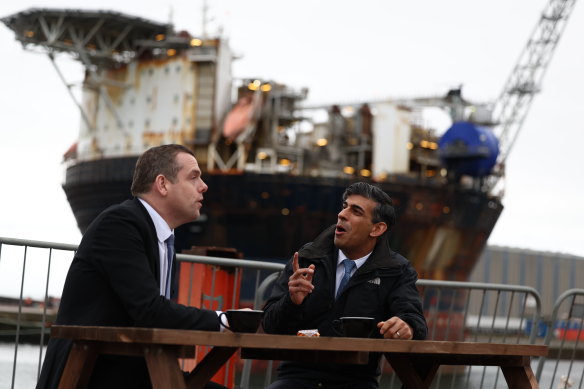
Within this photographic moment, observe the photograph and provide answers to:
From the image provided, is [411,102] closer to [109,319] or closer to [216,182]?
[216,182]

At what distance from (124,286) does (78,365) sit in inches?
12.0

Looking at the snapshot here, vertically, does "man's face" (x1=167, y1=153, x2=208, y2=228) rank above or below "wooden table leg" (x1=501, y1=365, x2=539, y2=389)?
above

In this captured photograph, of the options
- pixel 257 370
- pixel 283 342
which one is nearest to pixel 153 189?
pixel 283 342

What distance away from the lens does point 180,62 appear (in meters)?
27.7

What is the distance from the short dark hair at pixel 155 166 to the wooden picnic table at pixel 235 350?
689mm

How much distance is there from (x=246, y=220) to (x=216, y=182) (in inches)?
51.9

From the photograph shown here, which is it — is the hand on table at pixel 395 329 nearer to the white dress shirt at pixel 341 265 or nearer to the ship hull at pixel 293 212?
the white dress shirt at pixel 341 265

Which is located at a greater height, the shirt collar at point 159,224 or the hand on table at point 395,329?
the shirt collar at point 159,224

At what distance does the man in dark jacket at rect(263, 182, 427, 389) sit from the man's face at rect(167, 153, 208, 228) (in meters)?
0.50

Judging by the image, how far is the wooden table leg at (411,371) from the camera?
11.9 ft

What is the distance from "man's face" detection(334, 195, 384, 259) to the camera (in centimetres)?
409

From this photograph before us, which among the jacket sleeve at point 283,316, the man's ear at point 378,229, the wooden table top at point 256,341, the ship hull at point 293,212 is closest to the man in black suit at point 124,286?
the wooden table top at point 256,341

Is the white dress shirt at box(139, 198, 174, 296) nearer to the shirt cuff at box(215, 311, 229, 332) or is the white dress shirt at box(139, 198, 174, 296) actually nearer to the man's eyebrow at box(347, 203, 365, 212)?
the shirt cuff at box(215, 311, 229, 332)

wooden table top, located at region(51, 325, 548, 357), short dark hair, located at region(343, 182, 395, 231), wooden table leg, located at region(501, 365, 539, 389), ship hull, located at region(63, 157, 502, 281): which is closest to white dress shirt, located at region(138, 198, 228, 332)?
wooden table top, located at region(51, 325, 548, 357)
